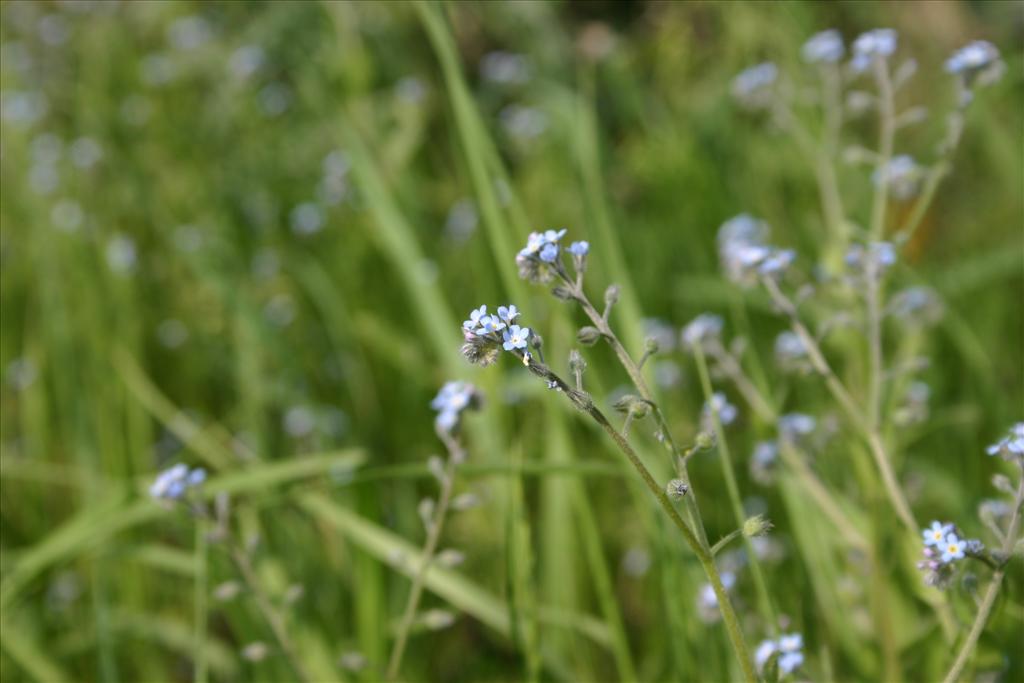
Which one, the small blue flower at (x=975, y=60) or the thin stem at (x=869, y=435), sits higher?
the small blue flower at (x=975, y=60)

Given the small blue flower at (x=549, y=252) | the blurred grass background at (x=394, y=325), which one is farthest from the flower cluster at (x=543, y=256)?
the blurred grass background at (x=394, y=325)

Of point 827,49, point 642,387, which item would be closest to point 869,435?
point 642,387

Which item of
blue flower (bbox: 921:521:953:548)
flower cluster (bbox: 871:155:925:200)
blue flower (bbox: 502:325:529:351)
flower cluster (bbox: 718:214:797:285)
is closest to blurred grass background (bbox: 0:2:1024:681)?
flower cluster (bbox: 718:214:797:285)

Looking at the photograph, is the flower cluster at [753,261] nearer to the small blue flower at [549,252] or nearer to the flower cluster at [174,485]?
the small blue flower at [549,252]

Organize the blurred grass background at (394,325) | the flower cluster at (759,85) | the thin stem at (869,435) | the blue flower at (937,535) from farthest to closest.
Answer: the flower cluster at (759,85)
the blurred grass background at (394,325)
the thin stem at (869,435)
the blue flower at (937,535)

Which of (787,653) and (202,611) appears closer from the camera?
(787,653)

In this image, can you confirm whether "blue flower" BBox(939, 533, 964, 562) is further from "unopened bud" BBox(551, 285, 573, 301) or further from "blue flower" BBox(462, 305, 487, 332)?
"blue flower" BBox(462, 305, 487, 332)

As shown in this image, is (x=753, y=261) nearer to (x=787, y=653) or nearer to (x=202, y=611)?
(x=787, y=653)
